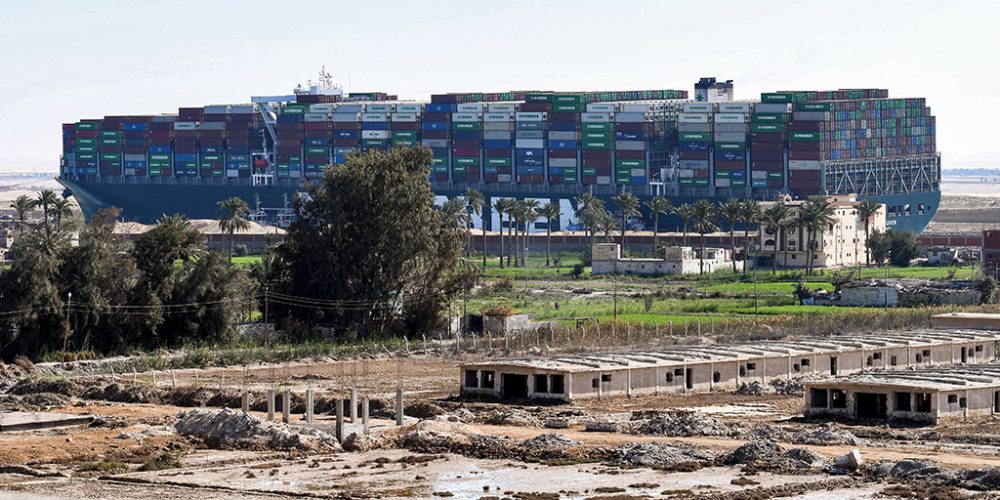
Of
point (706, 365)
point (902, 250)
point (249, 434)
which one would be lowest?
point (249, 434)

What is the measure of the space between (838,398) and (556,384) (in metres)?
8.82

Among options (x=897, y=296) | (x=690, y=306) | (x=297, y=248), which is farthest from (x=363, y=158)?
(x=897, y=296)

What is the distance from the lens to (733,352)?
210ft

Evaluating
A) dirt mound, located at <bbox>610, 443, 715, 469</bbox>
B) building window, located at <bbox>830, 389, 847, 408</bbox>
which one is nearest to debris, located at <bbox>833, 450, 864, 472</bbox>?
dirt mound, located at <bbox>610, 443, 715, 469</bbox>

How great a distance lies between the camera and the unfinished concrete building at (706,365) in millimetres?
57312

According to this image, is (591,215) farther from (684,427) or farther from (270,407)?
(684,427)

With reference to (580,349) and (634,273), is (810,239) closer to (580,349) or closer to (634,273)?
(634,273)

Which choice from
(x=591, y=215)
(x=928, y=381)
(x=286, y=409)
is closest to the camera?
(x=286, y=409)

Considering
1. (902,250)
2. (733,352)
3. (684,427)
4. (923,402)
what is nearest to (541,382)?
(733,352)

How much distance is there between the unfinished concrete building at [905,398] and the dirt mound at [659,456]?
25.5 ft

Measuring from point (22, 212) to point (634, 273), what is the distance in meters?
39.3

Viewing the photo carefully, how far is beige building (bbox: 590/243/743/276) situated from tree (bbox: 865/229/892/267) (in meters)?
12.5

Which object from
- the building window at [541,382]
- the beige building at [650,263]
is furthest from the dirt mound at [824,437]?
the beige building at [650,263]

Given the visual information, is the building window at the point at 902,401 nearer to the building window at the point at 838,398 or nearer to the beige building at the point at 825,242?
the building window at the point at 838,398
